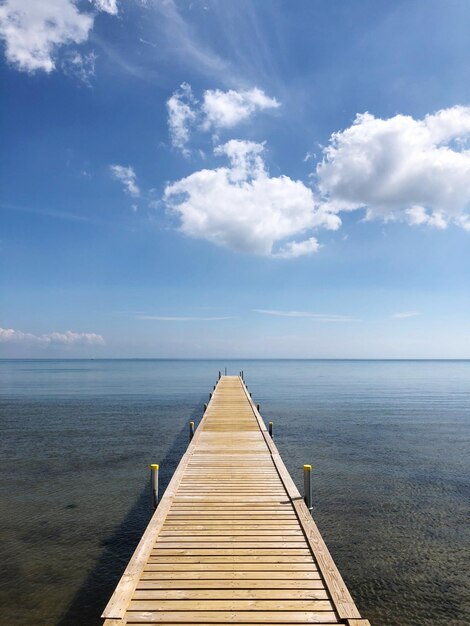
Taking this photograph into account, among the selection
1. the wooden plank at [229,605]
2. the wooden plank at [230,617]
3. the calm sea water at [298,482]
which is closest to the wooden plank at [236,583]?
the wooden plank at [229,605]

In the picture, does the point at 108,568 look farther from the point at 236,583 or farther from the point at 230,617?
the point at 230,617

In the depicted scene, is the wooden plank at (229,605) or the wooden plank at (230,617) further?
the wooden plank at (229,605)

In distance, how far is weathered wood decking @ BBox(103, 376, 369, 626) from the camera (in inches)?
252

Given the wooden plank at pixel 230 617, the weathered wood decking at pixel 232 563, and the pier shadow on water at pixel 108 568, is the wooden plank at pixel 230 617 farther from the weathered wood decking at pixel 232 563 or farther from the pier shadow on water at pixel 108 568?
the pier shadow on water at pixel 108 568

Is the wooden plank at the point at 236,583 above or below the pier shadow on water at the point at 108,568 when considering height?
above

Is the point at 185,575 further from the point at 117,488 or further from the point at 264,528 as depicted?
the point at 117,488

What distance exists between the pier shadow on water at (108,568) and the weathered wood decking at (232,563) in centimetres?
119

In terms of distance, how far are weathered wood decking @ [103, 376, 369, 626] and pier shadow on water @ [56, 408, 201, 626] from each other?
119 centimetres

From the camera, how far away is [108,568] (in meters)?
Answer: 11.8

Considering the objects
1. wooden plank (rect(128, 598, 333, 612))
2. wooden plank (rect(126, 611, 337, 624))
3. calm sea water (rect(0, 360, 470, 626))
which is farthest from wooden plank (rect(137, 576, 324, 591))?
calm sea water (rect(0, 360, 470, 626))

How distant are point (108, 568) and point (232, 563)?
18.9 ft

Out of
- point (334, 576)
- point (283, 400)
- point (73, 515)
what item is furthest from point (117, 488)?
point (283, 400)

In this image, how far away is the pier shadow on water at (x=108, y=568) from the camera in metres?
9.76

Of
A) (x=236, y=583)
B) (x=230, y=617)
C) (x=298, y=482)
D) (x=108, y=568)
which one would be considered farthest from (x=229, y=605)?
(x=298, y=482)
